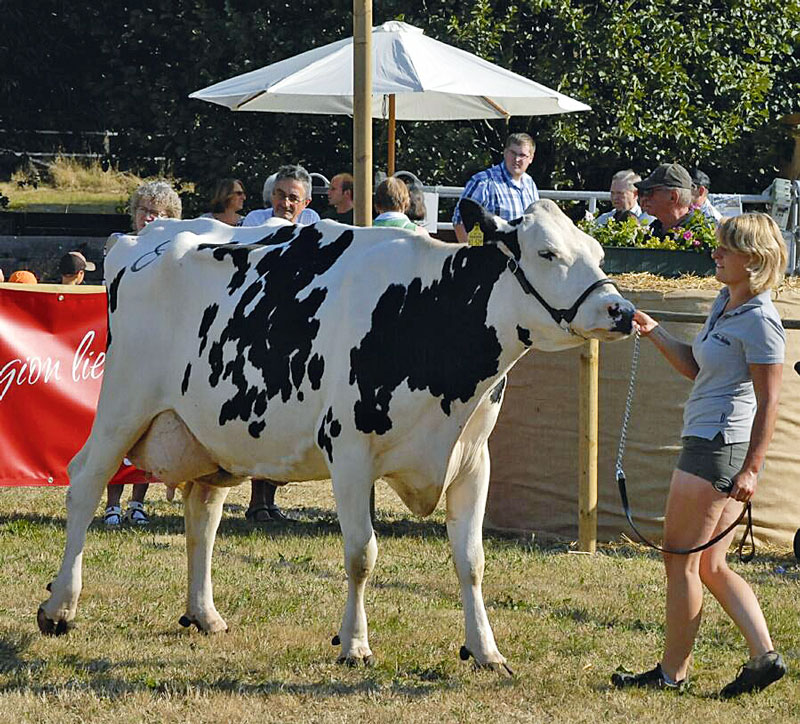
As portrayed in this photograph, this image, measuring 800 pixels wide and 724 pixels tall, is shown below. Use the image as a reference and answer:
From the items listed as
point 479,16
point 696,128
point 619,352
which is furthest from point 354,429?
point 696,128

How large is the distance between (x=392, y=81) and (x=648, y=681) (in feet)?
20.0

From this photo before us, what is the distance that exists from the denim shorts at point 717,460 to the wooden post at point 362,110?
321 cm

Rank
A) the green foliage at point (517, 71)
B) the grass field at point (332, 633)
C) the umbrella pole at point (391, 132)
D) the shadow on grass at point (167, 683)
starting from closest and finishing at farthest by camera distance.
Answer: the grass field at point (332, 633)
the shadow on grass at point (167, 683)
the umbrella pole at point (391, 132)
the green foliage at point (517, 71)

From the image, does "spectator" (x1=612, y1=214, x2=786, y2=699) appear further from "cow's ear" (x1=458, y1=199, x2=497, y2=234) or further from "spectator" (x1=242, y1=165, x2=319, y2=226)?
"spectator" (x1=242, y1=165, x2=319, y2=226)

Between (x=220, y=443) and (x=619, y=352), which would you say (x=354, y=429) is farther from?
(x=619, y=352)

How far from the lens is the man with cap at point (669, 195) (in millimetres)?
9555

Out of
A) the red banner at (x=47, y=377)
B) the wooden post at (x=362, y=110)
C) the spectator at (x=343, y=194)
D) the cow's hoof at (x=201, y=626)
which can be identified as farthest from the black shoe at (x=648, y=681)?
the spectator at (x=343, y=194)

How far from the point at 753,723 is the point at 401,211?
15.2 ft

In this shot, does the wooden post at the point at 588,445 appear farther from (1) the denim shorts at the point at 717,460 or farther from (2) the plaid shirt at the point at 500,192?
(1) the denim shorts at the point at 717,460

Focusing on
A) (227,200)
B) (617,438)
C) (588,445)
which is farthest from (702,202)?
(227,200)

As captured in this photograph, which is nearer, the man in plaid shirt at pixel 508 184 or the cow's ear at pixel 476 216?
the cow's ear at pixel 476 216

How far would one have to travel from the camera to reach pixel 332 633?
673 centimetres

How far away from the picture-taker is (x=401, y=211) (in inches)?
362

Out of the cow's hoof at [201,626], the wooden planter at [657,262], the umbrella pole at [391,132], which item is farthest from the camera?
the umbrella pole at [391,132]
